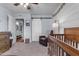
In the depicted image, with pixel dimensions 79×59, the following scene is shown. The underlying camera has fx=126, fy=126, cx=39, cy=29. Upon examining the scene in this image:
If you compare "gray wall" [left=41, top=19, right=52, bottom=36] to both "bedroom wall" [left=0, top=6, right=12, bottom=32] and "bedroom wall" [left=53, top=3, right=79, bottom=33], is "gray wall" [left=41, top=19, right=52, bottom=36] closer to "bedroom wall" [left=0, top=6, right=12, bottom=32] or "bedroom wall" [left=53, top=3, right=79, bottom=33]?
"bedroom wall" [left=53, top=3, right=79, bottom=33]

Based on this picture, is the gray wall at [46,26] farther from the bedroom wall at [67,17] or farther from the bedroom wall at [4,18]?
the bedroom wall at [4,18]

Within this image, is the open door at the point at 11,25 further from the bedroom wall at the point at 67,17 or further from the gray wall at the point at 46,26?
the bedroom wall at the point at 67,17

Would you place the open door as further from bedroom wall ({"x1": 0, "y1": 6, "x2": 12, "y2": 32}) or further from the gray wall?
the gray wall

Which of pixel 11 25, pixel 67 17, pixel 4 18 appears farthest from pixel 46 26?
pixel 4 18

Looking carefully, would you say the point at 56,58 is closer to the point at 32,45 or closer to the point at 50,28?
the point at 50,28

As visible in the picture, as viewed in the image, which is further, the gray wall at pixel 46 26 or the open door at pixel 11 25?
the gray wall at pixel 46 26

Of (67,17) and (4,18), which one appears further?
(67,17)

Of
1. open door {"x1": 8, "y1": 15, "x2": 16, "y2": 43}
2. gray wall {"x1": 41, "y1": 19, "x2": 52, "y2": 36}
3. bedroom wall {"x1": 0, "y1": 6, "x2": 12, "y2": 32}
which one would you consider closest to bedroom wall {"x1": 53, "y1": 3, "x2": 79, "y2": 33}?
gray wall {"x1": 41, "y1": 19, "x2": 52, "y2": 36}

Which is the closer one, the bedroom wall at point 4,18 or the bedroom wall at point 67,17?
the bedroom wall at point 4,18

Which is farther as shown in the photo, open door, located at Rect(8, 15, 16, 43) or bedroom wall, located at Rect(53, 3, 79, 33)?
bedroom wall, located at Rect(53, 3, 79, 33)

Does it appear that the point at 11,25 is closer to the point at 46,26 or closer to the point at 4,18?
the point at 4,18

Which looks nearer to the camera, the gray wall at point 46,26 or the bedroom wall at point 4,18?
the bedroom wall at point 4,18

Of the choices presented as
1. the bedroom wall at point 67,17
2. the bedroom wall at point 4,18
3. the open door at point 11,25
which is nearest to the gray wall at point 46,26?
the bedroom wall at point 67,17

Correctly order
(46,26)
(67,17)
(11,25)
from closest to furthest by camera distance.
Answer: (11,25) < (46,26) < (67,17)
